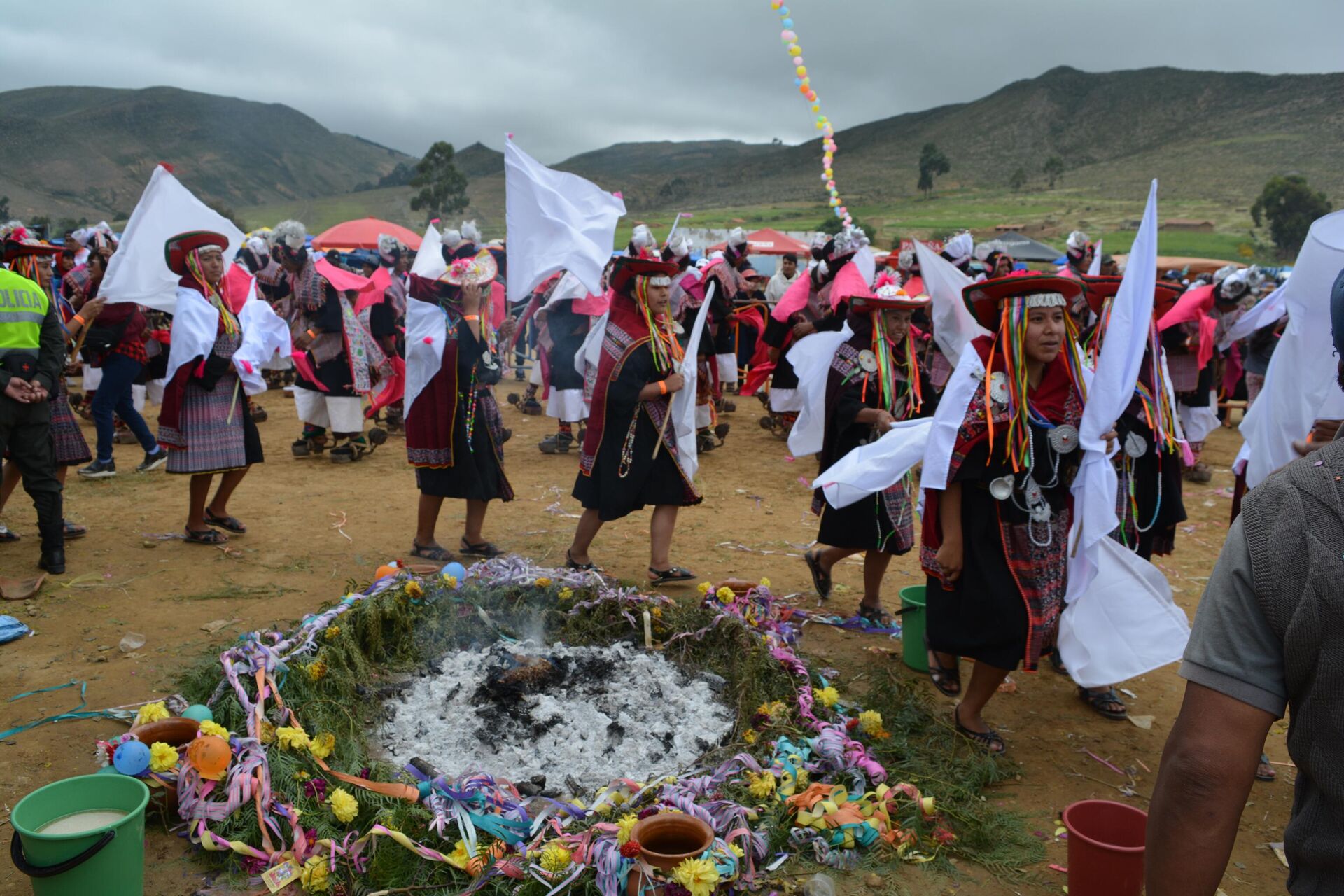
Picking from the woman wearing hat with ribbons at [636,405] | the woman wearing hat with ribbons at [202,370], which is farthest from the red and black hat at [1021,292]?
the woman wearing hat with ribbons at [202,370]


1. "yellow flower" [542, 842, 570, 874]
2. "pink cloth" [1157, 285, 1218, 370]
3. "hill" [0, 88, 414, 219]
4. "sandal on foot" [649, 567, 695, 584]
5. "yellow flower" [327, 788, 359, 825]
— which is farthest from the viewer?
"hill" [0, 88, 414, 219]

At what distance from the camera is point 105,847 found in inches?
104

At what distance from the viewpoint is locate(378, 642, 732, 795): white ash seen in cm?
375

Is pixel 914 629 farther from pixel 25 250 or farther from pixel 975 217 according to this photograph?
pixel 975 217

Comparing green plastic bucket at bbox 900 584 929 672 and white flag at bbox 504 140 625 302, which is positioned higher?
white flag at bbox 504 140 625 302

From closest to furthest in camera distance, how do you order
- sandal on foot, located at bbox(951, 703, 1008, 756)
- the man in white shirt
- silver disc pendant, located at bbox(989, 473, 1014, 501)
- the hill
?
silver disc pendant, located at bbox(989, 473, 1014, 501)
sandal on foot, located at bbox(951, 703, 1008, 756)
the man in white shirt
the hill

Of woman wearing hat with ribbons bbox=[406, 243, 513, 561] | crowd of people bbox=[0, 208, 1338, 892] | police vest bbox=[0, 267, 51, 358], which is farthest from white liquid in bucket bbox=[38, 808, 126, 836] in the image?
police vest bbox=[0, 267, 51, 358]

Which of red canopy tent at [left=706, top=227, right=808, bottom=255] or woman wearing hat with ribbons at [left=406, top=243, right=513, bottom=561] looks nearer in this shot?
woman wearing hat with ribbons at [left=406, top=243, right=513, bottom=561]

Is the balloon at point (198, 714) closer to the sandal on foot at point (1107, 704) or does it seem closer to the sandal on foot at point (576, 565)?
the sandal on foot at point (576, 565)

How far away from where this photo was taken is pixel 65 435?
629cm

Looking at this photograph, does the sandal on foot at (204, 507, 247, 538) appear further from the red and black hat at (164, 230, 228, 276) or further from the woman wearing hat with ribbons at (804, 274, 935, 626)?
the woman wearing hat with ribbons at (804, 274, 935, 626)

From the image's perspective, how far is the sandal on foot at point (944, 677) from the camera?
4.64 meters

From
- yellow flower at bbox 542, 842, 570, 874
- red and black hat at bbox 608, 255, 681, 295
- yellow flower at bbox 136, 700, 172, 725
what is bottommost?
yellow flower at bbox 542, 842, 570, 874

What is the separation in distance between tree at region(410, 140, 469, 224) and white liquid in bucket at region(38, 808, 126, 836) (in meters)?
52.6
